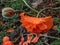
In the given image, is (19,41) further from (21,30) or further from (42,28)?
(42,28)

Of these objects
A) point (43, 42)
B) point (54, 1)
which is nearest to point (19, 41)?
point (43, 42)

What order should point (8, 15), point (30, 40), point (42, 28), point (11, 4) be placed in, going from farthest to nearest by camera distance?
point (11, 4) < point (8, 15) < point (30, 40) < point (42, 28)

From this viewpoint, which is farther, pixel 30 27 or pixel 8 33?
pixel 8 33

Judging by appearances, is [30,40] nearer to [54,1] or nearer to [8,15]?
[8,15]

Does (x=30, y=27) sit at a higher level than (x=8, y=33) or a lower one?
higher

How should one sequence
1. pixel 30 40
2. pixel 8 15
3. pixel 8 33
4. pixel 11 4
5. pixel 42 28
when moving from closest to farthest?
pixel 42 28 < pixel 30 40 < pixel 8 15 < pixel 8 33 < pixel 11 4

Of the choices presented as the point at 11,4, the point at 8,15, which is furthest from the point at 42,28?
the point at 11,4

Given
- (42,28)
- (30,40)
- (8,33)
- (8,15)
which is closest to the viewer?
(42,28)

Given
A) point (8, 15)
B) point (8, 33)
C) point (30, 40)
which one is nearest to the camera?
point (30, 40)

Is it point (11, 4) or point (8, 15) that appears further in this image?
point (11, 4)
